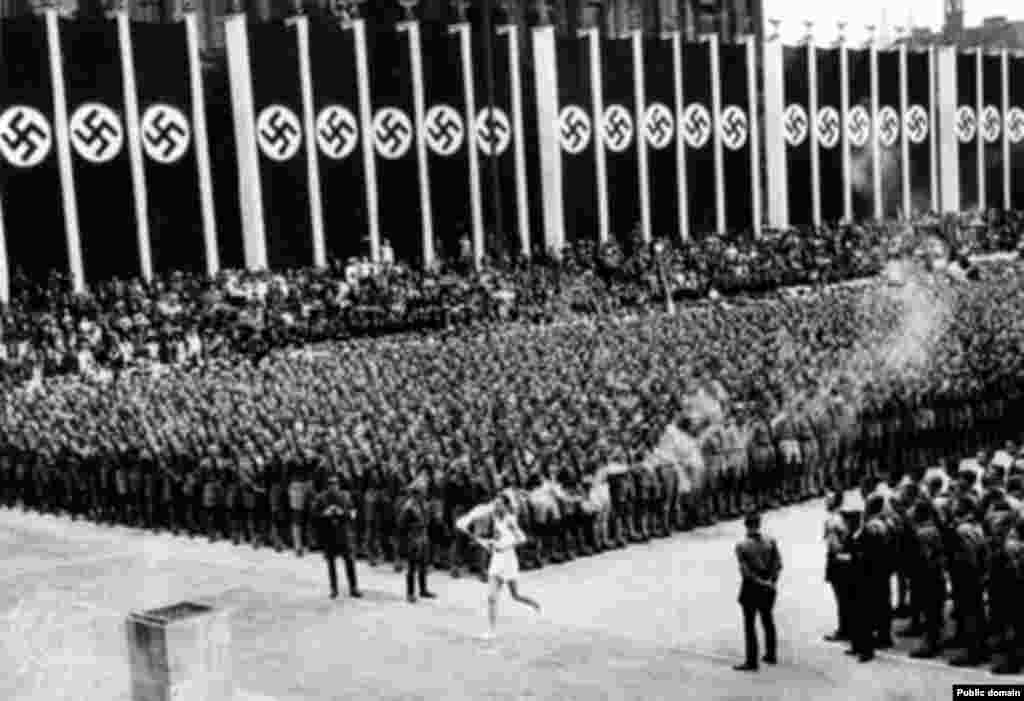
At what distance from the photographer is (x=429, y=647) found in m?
14.3

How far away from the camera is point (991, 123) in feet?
186

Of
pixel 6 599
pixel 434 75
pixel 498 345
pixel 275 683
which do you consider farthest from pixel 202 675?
pixel 434 75

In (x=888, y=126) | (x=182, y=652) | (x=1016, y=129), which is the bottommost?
(x=182, y=652)

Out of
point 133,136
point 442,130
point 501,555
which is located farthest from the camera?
point 442,130

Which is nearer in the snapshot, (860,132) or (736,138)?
(736,138)

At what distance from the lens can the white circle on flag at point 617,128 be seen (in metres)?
46.5

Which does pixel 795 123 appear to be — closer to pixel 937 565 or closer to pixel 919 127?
pixel 919 127

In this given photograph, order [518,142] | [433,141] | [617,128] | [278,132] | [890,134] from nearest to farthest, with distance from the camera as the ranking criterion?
[278,132] → [433,141] → [518,142] → [617,128] → [890,134]

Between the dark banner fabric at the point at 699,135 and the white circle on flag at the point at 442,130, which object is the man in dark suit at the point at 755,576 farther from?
the dark banner fabric at the point at 699,135

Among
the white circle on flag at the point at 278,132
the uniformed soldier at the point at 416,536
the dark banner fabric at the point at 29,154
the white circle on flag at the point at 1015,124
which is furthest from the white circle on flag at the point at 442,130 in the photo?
the uniformed soldier at the point at 416,536

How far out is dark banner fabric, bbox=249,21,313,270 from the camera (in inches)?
1575

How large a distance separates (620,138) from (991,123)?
17.7 m

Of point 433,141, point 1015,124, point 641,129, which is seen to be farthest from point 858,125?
point 433,141

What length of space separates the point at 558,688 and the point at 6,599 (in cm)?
722
